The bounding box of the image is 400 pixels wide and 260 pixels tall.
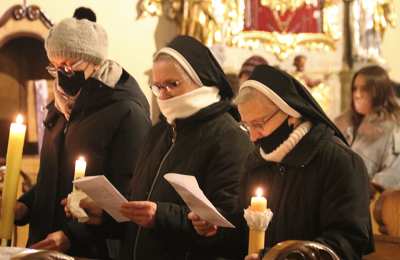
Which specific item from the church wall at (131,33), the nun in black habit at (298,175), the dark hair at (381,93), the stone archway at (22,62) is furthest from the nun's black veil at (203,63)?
the church wall at (131,33)

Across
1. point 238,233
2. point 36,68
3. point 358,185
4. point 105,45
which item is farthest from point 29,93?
point 358,185

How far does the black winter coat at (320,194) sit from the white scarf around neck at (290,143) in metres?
0.01

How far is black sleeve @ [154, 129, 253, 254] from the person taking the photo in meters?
2.99

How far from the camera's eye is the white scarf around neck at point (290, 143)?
8.98ft

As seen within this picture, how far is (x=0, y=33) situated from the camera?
20.9ft

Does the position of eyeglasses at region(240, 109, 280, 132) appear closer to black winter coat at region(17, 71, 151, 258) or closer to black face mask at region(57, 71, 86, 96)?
black winter coat at region(17, 71, 151, 258)

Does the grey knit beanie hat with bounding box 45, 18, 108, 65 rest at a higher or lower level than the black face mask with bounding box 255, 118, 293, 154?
higher

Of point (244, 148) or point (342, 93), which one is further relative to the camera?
point (342, 93)

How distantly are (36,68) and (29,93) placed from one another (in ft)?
1.28

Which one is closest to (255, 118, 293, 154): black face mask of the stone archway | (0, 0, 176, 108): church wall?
the stone archway

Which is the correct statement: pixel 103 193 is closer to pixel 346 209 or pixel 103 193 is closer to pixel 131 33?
pixel 346 209

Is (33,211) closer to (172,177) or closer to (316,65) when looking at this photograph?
(172,177)

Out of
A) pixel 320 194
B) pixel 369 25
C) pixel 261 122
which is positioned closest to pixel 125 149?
pixel 261 122

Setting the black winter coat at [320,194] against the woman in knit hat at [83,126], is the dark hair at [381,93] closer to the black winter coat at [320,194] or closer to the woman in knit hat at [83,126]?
the woman in knit hat at [83,126]
